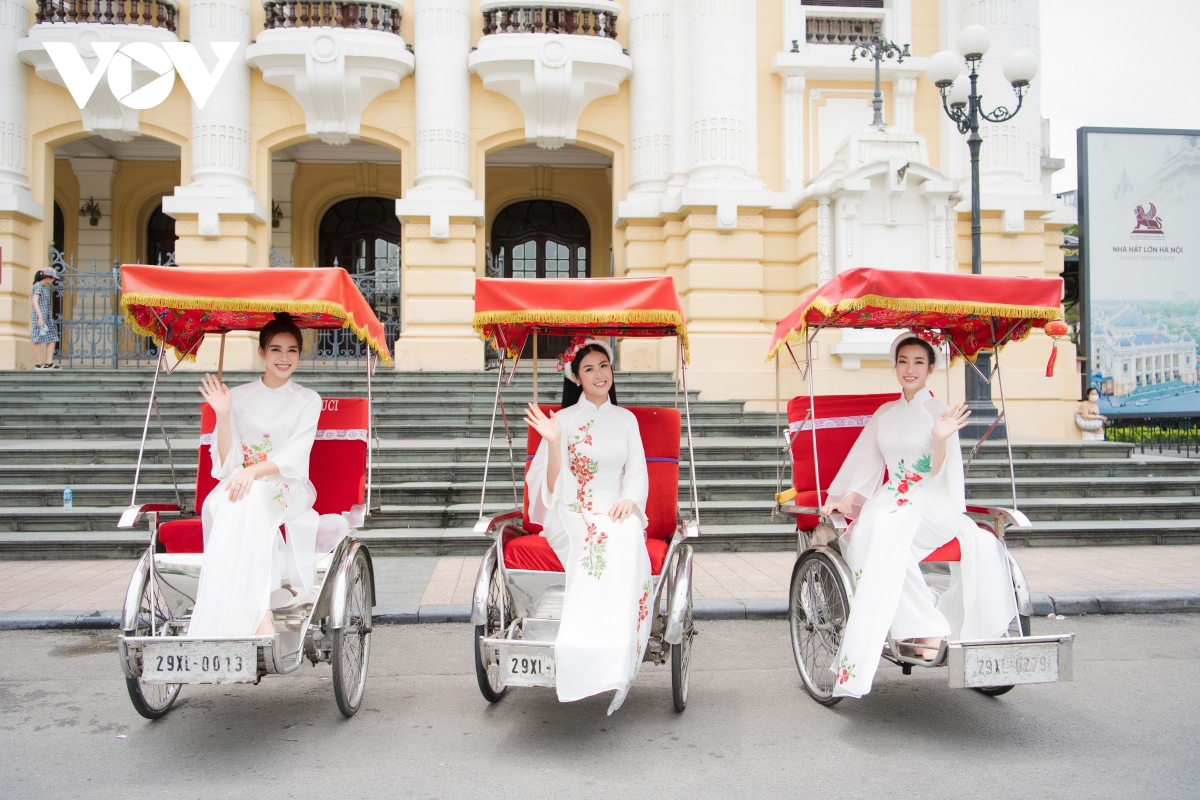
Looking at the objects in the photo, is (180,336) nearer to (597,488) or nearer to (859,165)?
(597,488)

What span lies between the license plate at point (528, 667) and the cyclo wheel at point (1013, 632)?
2135mm

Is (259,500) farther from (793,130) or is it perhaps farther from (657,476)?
(793,130)

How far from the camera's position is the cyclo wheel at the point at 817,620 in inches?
193

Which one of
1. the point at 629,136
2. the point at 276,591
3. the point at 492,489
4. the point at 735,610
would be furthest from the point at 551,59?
the point at 276,591

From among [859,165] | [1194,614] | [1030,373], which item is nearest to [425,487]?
[1194,614]

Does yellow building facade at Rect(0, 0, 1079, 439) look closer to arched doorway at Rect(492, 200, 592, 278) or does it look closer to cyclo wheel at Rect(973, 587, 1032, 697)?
arched doorway at Rect(492, 200, 592, 278)

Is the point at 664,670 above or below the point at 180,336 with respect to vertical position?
below

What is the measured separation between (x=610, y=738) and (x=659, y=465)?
1712 mm

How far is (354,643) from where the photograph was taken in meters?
5.00

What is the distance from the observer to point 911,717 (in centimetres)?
471

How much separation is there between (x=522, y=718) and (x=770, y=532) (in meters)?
5.15

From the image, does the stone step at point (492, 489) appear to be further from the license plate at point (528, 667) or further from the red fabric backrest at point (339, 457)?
the license plate at point (528, 667)

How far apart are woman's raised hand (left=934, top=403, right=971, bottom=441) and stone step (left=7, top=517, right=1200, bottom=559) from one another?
14.1ft

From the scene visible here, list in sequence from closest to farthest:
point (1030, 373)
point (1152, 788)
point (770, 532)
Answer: point (1152, 788) → point (770, 532) → point (1030, 373)
